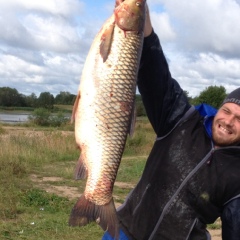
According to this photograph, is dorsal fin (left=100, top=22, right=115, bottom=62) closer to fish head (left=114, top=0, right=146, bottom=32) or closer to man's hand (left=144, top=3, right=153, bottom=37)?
fish head (left=114, top=0, right=146, bottom=32)

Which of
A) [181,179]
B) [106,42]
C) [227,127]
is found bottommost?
[181,179]

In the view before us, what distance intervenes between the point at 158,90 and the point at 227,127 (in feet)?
1.88

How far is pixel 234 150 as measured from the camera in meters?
3.72

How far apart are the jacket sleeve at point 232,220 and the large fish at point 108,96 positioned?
1051mm

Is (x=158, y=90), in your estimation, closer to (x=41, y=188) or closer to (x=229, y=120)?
(x=229, y=120)

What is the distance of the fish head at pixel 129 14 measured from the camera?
288 centimetres

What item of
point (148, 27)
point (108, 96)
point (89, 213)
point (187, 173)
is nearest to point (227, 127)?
point (187, 173)

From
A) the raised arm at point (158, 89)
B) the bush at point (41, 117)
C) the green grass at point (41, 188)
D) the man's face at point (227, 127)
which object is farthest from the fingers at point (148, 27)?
the bush at point (41, 117)

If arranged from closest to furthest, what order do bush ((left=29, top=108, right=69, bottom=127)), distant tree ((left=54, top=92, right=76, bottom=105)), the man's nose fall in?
the man's nose, distant tree ((left=54, top=92, right=76, bottom=105)), bush ((left=29, top=108, right=69, bottom=127))

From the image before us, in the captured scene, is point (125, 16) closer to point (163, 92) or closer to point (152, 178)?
point (163, 92)

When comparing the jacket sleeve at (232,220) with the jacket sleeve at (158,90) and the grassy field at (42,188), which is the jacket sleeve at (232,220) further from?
the grassy field at (42,188)

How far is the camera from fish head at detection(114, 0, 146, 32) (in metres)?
2.88

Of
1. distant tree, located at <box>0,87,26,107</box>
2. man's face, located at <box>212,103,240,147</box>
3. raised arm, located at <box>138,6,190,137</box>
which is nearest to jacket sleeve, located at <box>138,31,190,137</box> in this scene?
raised arm, located at <box>138,6,190,137</box>

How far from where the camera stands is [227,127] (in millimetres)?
3633
